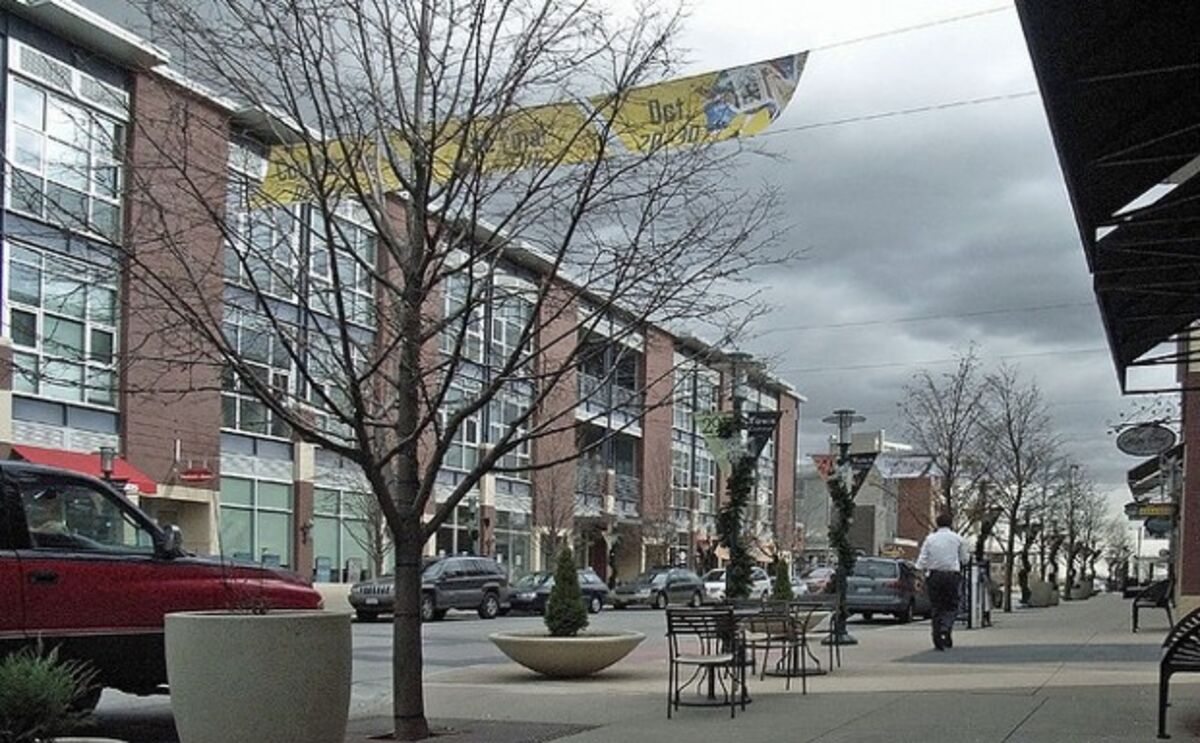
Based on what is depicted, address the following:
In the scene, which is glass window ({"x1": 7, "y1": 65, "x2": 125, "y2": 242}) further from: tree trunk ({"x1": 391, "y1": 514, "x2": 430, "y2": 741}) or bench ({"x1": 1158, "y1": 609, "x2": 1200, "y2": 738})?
bench ({"x1": 1158, "y1": 609, "x2": 1200, "y2": 738})

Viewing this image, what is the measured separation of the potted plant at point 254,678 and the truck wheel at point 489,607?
28.4 m

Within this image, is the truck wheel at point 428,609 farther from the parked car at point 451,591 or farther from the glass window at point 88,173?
the glass window at point 88,173

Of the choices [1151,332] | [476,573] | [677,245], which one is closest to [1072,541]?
[476,573]

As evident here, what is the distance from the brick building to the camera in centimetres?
1025

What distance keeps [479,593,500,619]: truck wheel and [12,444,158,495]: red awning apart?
29.6 feet

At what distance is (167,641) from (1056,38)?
21.3 feet

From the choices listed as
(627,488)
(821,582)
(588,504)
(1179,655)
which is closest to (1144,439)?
(1179,655)

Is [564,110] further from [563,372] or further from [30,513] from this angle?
[30,513]

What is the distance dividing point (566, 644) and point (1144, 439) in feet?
38.1

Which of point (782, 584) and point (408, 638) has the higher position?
point (408, 638)

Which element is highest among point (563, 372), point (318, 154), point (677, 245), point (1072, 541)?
point (318, 154)

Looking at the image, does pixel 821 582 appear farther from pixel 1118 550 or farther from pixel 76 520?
pixel 1118 550

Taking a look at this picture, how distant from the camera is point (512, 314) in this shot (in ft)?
44.2

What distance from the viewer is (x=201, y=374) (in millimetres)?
23922
